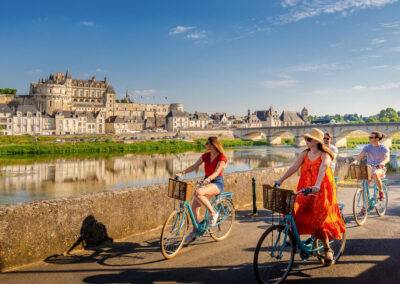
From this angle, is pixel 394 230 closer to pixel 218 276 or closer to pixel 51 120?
pixel 218 276

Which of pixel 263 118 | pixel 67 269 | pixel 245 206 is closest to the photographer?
pixel 67 269

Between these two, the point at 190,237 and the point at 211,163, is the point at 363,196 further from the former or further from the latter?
the point at 190,237

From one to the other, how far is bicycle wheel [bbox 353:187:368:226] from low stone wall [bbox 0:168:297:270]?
3.28 meters

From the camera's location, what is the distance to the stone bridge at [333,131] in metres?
69.2

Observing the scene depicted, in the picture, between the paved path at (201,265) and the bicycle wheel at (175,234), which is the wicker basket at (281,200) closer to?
the paved path at (201,265)

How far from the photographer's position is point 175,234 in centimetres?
584

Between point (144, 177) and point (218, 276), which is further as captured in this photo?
point (144, 177)

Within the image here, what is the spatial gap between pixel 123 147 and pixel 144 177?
4210 centimetres

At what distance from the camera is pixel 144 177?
3225cm

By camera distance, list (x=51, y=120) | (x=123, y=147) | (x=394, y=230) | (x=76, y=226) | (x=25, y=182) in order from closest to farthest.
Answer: (x=76, y=226) → (x=394, y=230) → (x=25, y=182) → (x=123, y=147) → (x=51, y=120)

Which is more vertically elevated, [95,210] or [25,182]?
[95,210]

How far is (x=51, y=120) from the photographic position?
108438 millimetres

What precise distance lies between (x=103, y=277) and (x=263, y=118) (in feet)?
495

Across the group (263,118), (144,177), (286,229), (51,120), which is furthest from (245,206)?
(263,118)
